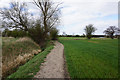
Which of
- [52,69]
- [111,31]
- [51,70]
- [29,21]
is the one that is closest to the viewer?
[51,70]

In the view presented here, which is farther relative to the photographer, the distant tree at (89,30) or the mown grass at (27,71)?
the distant tree at (89,30)

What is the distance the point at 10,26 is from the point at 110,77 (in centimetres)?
1771

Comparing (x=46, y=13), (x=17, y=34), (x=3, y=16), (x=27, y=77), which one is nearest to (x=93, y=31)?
(x=46, y=13)

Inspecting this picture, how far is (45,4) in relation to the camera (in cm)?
1706

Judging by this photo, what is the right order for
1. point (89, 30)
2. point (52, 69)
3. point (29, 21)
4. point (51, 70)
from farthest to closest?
1. point (89, 30)
2. point (29, 21)
3. point (52, 69)
4. point (51, 70)

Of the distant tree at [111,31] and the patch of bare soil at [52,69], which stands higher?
the distant tree at [111,31]

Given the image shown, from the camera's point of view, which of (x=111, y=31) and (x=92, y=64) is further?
(x=111, y=31)

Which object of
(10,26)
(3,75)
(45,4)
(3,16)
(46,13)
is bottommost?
(3,75)

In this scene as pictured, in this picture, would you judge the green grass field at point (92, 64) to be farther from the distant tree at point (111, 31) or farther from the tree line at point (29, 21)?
the distant tree at point (111, 31)

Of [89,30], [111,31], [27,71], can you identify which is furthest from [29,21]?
[111,31]

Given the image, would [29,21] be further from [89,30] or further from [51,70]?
[89,30]

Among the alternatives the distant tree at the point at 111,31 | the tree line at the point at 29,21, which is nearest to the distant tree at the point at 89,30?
the distant tree at the point at 111,31

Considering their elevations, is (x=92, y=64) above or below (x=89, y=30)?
below

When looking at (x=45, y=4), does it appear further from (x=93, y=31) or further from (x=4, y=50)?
(x=93, y=31)
